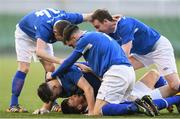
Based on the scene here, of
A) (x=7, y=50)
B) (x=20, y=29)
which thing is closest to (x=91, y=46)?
(x=20, y=29)

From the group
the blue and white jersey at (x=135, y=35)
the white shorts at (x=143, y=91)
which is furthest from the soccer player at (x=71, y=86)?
the blue and white jersey at (x=135, y=35)

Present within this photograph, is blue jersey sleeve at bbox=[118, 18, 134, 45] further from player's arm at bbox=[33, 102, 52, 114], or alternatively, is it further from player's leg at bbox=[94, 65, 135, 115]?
player's arm at bbox=[33, 102, 52, 114]

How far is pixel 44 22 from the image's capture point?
12.9 meters

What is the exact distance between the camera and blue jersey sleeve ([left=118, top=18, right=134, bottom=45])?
12164mm

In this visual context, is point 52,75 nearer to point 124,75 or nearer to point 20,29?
point 124,75

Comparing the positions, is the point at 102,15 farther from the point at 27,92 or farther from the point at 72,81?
the point at 27,92

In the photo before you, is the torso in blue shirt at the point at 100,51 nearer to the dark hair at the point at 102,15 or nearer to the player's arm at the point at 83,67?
the player's arm at the point at 83,67

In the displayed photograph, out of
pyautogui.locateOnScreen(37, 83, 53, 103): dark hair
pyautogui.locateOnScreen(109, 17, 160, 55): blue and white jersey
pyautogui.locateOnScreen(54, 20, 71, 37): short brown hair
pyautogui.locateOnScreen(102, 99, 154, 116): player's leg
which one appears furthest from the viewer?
pyautogui.locateOnScreen(109, 17, 160, 55): blue and white jersey

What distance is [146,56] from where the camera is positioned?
13.2m

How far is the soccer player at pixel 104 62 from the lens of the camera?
448 inches

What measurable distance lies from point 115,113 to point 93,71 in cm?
77

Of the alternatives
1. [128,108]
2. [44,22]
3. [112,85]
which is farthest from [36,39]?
[128,108]

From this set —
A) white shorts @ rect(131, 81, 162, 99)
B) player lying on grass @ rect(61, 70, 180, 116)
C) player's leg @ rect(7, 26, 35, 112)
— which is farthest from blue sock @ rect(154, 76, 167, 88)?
player's leg @ rect(7, 26, 35, 112)

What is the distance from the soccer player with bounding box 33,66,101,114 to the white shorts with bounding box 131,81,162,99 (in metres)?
0.68
